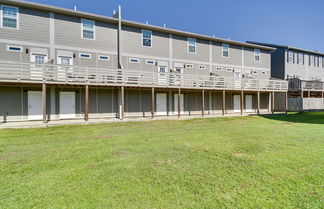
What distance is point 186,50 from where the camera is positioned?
16.8 meters

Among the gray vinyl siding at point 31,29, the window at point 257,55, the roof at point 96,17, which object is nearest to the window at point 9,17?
the gray vinyl siding at point 31,29

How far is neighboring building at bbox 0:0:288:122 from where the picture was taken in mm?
11273

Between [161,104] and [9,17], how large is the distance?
38.2 ft

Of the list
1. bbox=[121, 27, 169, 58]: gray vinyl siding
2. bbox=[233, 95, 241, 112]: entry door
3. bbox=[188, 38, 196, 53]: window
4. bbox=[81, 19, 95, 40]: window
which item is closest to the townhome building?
bbox=[233, 95, 241, 112]: entry door

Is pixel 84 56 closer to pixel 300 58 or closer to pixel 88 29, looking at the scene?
pixel 88 29

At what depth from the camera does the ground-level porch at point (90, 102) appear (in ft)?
37.6

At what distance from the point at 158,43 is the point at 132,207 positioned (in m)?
14.5

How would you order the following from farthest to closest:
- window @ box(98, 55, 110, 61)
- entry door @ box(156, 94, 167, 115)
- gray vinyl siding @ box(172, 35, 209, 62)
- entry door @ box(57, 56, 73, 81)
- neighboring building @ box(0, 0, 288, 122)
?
1. gray vinyl siding @ box(172, 35, 209, 62)
2. entry door @ box(156, 94, 167, 115)
3. window @ box(98, 55, 110, 61)
4. neighboring building @ box(0, 0, 288, 122)
5. entry door @ box(57, 56, 73, 81)

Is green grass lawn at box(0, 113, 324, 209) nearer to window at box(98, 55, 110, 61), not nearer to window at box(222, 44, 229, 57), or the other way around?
window at box(98, 55, 110, 61)

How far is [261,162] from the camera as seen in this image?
438 cm

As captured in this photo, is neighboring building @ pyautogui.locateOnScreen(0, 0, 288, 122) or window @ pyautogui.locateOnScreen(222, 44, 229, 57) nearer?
neighboring building @ pyautogui.locateOnScreen(0, 0, 288, 122)

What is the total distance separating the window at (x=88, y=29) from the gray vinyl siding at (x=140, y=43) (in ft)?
7.06

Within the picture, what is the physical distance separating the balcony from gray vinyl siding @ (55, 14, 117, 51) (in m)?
1.90

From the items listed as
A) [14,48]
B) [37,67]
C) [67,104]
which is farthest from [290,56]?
[14,48]
